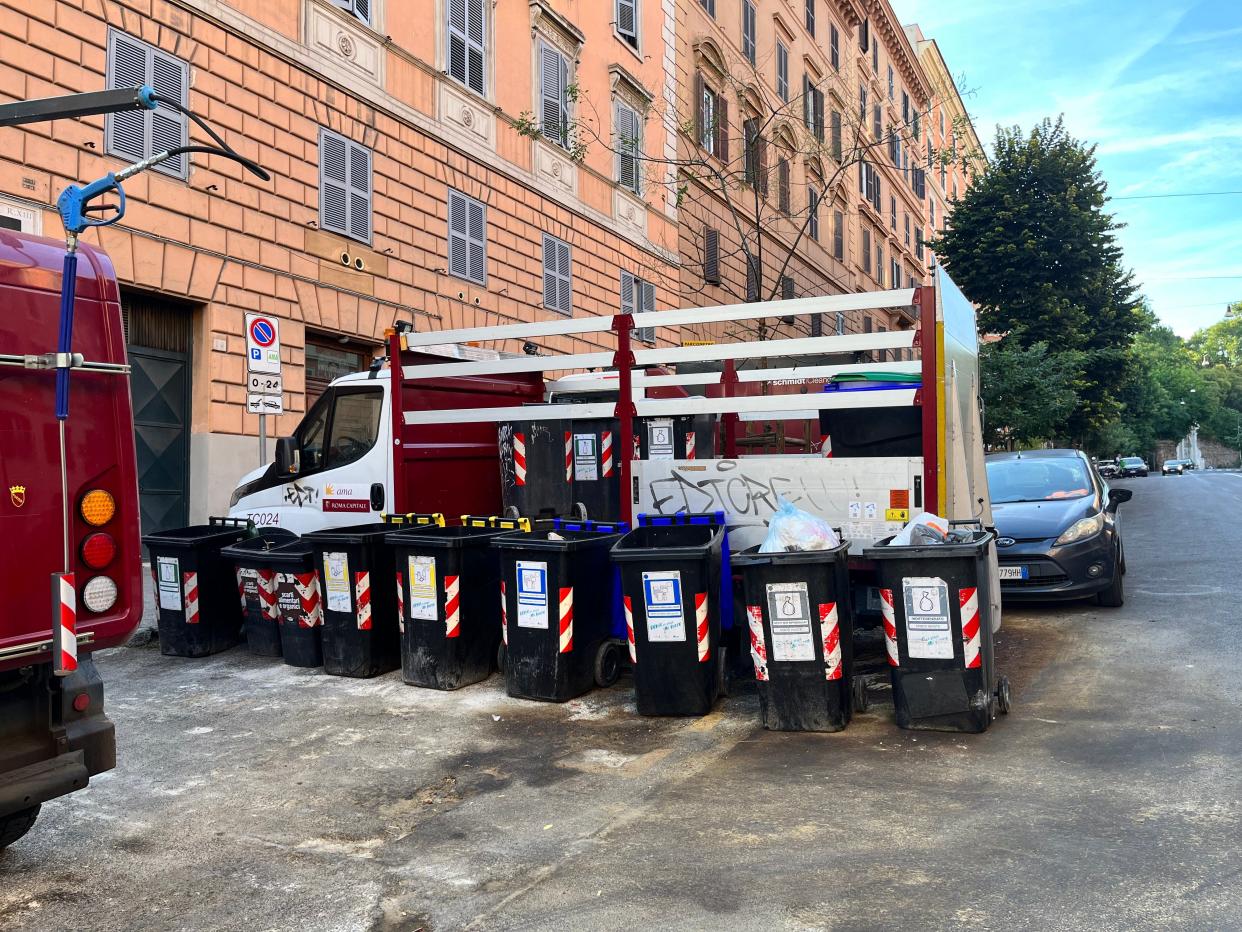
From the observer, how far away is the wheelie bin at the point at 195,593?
870 centimetres

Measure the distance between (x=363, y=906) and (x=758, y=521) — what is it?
4.29 metres

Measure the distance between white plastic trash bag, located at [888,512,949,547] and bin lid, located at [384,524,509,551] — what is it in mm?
2459

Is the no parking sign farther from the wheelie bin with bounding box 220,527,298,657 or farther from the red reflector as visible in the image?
the red reflector

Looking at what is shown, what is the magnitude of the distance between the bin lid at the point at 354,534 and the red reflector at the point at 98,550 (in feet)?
11.8

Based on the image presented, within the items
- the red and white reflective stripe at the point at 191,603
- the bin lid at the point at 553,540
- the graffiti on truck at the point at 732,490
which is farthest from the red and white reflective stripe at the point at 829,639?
the red and white reflective stripe at the point at 191,603

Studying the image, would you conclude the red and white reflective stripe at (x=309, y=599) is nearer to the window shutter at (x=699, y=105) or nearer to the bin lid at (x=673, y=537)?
the bin lid at (x=673, y=537)

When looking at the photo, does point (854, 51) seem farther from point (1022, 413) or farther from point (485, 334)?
point (485, 334)

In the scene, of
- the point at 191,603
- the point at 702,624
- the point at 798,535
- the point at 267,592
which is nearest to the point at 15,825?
the point at 702,624

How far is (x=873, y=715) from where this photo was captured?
6.28 meters

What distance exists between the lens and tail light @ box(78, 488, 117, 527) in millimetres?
3848

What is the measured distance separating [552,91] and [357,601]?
14251 mm

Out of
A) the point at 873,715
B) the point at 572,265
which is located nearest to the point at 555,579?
the point at 873,715

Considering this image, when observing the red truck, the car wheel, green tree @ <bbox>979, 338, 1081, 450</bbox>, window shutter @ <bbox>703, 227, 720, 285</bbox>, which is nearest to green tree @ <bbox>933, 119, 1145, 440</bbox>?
green tree @ <bbox>979, 338, 1081, 450</bbox>

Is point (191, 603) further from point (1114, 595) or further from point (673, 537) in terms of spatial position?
point (1114, 595)
